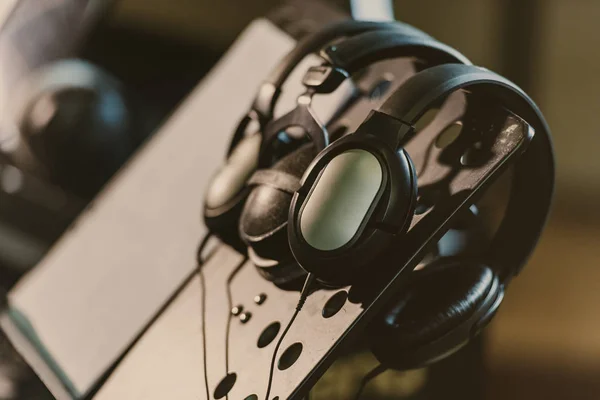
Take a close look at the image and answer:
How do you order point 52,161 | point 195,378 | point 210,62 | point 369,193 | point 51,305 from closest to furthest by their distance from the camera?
1. point 369,193
2. point 195,378
3. point 51,305
4. point 52,161
5. point 210,62

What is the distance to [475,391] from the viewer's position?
85 centimetres

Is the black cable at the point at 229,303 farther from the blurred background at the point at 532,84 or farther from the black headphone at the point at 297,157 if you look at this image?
the blurred background at the point at 532,84

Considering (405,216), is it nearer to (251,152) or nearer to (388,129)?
(388,129)

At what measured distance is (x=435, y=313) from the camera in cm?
51

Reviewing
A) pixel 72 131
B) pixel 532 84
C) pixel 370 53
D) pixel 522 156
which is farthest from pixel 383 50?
pixel 532 84

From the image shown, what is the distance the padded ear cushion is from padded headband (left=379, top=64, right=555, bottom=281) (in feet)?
0.32

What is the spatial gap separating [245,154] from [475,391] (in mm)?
472

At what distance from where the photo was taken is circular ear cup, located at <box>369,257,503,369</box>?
50 cm

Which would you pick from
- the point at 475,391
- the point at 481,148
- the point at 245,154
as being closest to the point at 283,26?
the point at 245,154

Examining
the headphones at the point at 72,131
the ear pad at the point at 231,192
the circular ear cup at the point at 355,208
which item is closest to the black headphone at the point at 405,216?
the circular ear cup at the point at 355,208

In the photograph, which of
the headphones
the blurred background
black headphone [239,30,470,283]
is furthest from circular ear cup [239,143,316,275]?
the blurred background

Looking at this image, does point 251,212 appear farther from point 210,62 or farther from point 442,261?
point 210,62

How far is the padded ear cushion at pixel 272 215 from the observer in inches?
20.0

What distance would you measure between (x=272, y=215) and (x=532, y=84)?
3.26 feet
